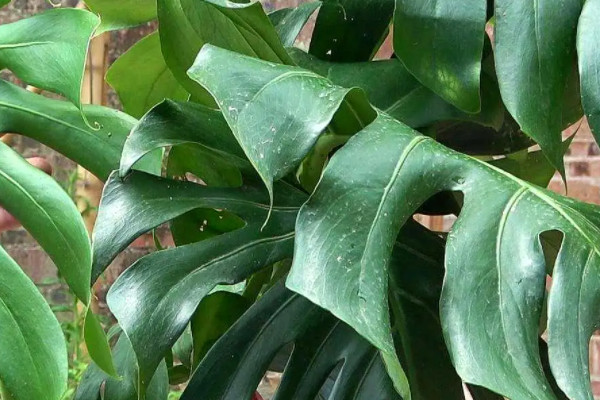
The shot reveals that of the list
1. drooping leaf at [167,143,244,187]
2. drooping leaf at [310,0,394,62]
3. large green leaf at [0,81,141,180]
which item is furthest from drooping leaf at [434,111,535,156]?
large green leaf at [0,81,141,180]

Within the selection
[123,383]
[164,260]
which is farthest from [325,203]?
[123,383]

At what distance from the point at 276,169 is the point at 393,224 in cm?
8

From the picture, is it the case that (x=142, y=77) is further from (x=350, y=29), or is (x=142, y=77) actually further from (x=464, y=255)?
(x=464, y=255)

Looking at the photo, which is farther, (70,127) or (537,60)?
(70,127)

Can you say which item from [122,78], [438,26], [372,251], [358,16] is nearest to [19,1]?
[122,78]

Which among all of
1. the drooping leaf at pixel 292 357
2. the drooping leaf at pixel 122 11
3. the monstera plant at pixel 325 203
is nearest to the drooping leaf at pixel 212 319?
the monstera plant at pixel 325 203

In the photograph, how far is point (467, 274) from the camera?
428 millimetres

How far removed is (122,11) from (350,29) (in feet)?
0.84

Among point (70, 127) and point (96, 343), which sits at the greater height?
point (70, 127)

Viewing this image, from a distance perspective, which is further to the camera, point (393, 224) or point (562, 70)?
point (562, 70)

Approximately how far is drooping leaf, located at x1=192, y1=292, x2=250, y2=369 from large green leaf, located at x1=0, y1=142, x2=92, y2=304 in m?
0.17

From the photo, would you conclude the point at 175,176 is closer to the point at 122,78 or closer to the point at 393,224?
the point at 122,78

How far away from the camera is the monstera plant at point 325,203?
42cm

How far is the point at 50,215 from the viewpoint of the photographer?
62 cm
